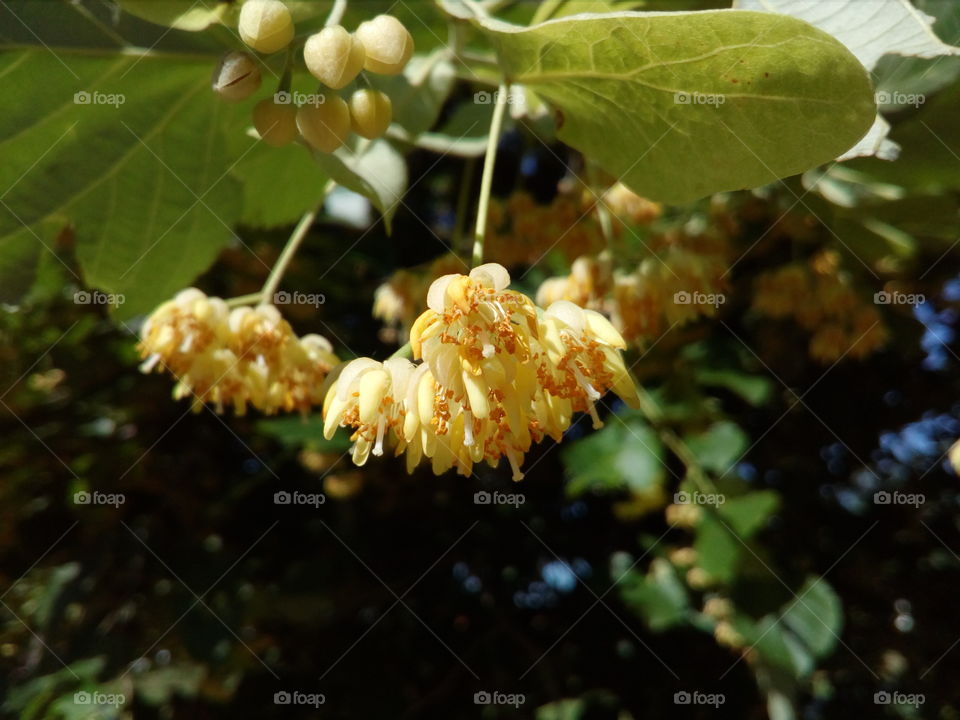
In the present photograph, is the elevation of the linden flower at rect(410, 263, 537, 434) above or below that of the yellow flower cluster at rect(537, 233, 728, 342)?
above

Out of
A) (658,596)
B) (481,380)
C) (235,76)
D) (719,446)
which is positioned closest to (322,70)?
(235,76)

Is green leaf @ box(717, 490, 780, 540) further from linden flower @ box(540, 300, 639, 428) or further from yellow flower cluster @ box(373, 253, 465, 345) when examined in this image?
linden flower @ box(540, 300, 639, 428)

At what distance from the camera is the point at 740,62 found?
706 mm

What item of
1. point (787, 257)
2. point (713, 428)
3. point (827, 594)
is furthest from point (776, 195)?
point (827, 594)

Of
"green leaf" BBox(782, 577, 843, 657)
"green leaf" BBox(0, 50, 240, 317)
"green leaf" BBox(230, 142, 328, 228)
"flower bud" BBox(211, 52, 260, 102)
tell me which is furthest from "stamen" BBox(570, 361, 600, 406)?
"green leaf" BBox(782, 577, 843, 657)

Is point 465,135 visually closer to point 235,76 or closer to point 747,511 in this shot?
point 235,76

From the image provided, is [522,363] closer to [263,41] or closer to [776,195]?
[263,41]

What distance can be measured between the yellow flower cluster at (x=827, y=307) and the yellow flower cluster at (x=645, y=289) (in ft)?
1.14

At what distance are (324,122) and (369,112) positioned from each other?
2.1 inches

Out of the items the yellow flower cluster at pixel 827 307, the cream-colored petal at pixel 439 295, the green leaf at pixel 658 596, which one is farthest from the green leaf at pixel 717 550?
the cream-colored petal at pixel 439 295

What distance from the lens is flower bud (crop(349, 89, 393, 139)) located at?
89 centimetres

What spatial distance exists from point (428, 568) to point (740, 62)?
1.37 meters

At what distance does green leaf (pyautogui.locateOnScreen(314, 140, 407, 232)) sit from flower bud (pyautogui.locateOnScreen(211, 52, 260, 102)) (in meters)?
0.11

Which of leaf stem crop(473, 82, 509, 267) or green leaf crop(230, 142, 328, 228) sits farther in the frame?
green leaf crop(230, 142, 328, 228)
